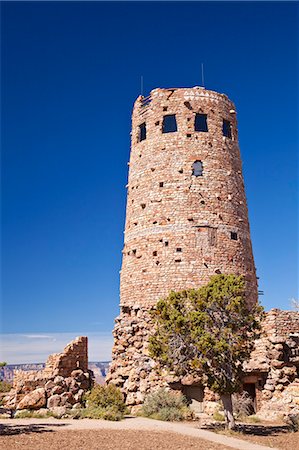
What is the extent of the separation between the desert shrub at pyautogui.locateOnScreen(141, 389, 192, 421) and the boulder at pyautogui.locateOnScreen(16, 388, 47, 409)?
432 cm

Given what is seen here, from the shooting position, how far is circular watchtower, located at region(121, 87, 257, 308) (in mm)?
24234

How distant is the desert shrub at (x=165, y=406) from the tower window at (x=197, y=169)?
11582mm

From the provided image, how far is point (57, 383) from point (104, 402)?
8.75 ft

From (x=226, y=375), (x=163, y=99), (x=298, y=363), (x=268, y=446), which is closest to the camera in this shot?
(x=268, y=446)

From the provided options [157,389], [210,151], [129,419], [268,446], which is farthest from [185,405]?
[210,151]

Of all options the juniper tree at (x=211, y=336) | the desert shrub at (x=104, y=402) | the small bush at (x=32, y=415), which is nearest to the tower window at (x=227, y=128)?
the juniper tree at (x=211, y=336)

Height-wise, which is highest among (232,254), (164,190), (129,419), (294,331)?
(164,190)

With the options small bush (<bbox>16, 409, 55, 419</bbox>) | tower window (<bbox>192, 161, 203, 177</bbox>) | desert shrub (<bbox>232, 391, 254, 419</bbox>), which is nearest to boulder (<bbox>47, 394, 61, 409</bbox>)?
small bush (<bbox>16, 409, 55, 419</bbox>)

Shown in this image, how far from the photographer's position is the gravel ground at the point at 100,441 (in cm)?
1176

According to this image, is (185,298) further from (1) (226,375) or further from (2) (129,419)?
(2) (129,419)

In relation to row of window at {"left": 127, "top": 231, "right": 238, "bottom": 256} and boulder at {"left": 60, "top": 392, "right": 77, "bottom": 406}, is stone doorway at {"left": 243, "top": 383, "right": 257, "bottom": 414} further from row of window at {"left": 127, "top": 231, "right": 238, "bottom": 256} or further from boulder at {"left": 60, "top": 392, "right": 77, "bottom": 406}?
boulder at {"left": 60, "top": 392, "right": 77, "bottom": 406}

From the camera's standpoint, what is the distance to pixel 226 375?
15289 mm

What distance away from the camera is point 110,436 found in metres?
13.4

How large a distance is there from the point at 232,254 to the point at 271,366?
6.96 meters
